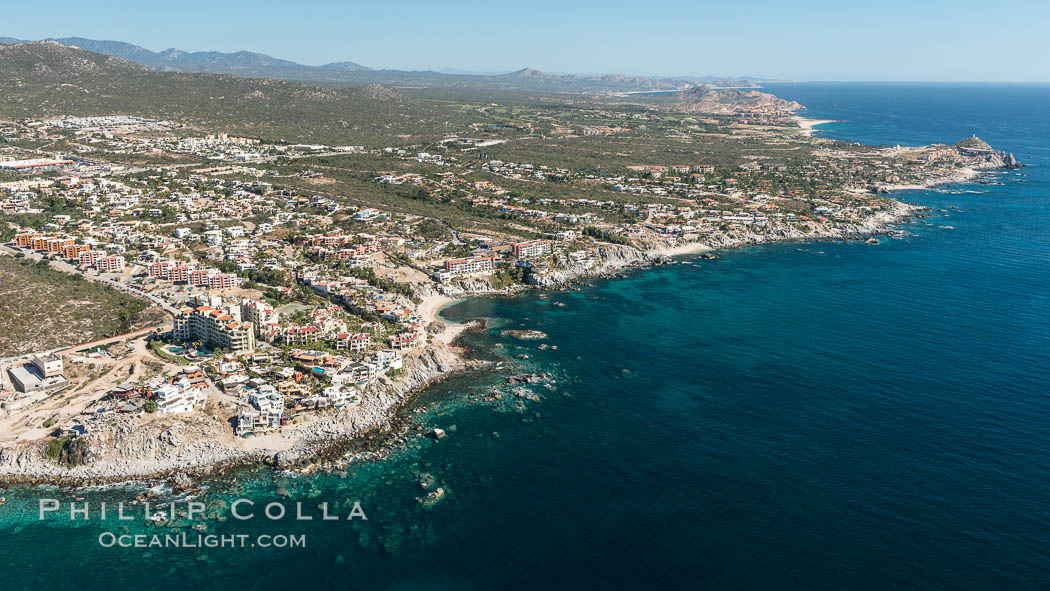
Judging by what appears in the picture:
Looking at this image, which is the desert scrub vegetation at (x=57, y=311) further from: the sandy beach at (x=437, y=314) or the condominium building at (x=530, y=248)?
the condominium building at (x=530, y=248)

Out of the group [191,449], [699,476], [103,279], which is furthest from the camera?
[103,279]

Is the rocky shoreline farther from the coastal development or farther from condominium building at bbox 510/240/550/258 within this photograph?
condominium building at bbox 510/240/550/258

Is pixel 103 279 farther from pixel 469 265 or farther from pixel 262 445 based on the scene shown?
pixel 262 445

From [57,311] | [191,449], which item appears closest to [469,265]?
[57,311]

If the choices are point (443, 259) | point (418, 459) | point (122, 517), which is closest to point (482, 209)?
point (443, 259)

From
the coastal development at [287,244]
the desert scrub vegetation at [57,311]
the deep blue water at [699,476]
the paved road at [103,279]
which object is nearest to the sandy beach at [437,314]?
the coastal development at [287,244]

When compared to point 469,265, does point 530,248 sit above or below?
→ above
